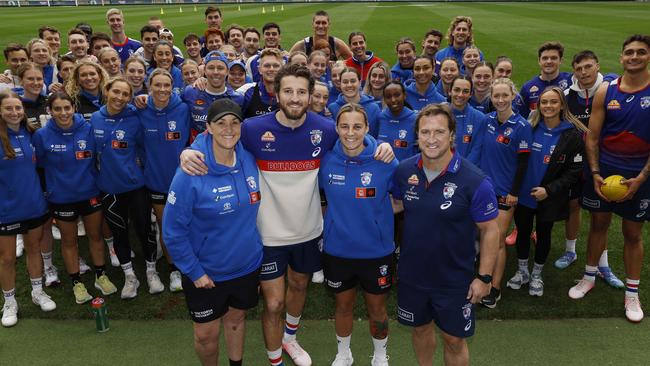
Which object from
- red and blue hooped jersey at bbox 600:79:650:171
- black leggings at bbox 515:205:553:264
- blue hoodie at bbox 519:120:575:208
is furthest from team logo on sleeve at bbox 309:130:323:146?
red and blue hooped jersey at bbox 600:79:650:171

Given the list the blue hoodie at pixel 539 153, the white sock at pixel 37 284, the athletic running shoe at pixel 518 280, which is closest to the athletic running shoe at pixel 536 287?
the athletic running shoe at pixel 518 280

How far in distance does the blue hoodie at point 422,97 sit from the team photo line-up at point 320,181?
0.04m

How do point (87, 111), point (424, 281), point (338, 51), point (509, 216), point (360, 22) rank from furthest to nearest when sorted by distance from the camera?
1. point (360, 22)
2. point (338, 51)
3. point (87, 111)
4. point (509, 216)
5. point (424, 281)

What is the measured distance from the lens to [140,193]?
215 inches

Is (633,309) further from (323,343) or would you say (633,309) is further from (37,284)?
(37,284)

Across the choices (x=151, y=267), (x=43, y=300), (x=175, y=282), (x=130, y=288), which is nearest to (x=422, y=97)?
(x=175, y=282)

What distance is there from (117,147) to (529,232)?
4802mm

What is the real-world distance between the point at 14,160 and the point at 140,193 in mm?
1270

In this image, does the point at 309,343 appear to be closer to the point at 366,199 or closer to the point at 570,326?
the point at 366,199

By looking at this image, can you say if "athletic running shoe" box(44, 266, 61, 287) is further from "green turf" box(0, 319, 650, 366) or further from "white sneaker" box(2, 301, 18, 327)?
"green turf" box(0, 319, 650, 366)

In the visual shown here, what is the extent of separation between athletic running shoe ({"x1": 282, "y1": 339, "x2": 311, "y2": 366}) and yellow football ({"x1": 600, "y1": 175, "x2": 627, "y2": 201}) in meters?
3.52

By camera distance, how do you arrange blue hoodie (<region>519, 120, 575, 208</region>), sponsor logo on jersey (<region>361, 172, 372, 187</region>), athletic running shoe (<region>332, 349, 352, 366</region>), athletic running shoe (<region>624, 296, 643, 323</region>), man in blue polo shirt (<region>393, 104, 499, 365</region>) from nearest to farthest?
man in blue polo shirt (<region>393, 104, 499, 365</region>), sponsor logo on jersey (<region>361, 172, 372, 187</region>), athletic running shoe (<region>332, 349, 352, 366</region>), blue hoodie (<region>519, 120, 575, 208</region>), athletic running shoe (<region>624, 296, 643, 323</region>)

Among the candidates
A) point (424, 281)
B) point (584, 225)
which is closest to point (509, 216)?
point (424, 281)

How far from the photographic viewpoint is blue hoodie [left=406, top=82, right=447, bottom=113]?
5.95m
